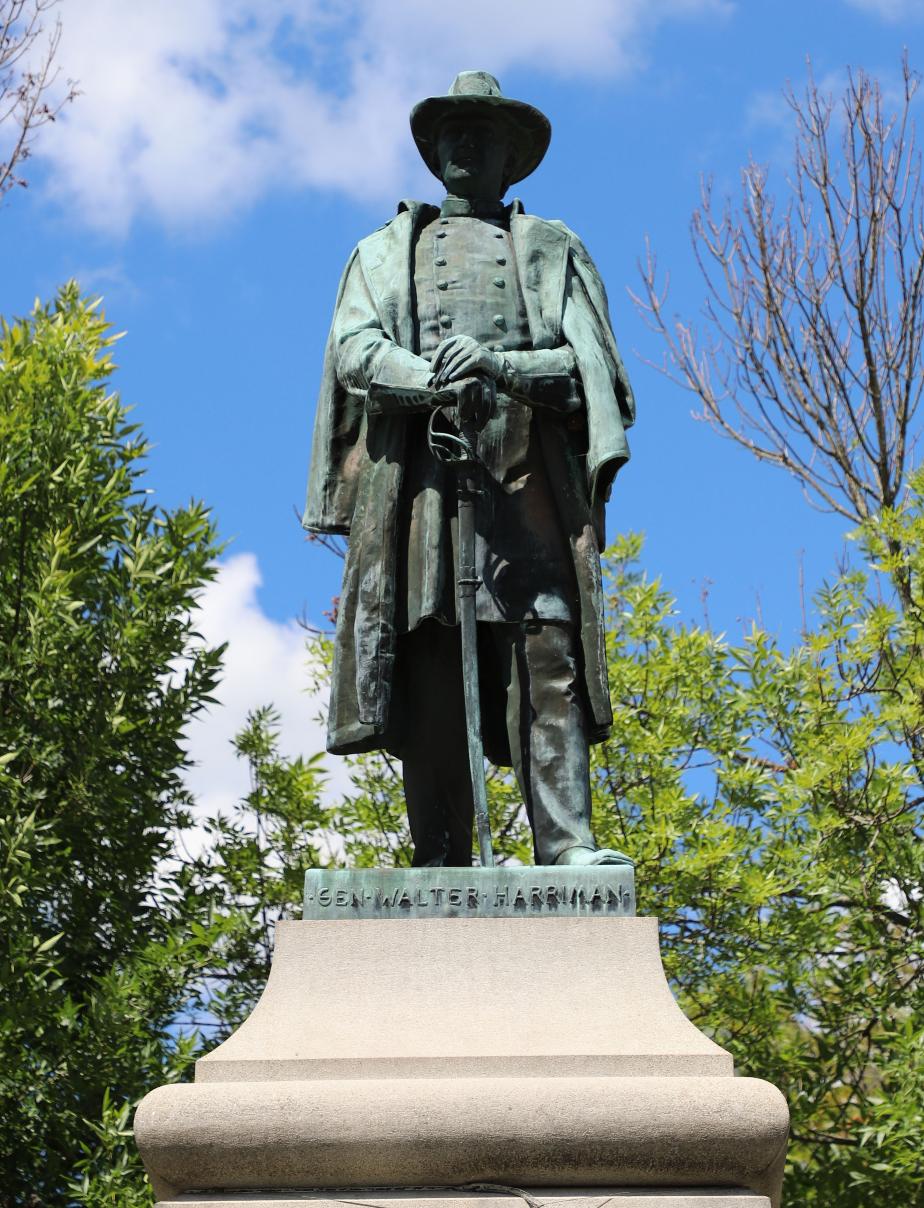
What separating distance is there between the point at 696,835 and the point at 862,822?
3.90 ft

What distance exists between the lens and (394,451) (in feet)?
18.6

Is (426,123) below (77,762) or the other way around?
the other way around

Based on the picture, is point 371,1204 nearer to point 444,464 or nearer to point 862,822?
point 444,464

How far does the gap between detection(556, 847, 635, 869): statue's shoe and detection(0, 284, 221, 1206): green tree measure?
249 inches

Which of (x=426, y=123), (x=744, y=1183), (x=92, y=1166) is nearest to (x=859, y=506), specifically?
(x=92, y=1166)

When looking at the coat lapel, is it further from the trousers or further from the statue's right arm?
the trousers

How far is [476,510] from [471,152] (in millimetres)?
1307

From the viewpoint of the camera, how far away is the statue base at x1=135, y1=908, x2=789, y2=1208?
176 inches

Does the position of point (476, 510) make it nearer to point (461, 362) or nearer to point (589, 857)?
point (461, 362)

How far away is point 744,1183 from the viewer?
4.59 metres

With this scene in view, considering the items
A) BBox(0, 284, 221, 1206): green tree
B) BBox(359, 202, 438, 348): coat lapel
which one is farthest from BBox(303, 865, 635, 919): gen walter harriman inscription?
BBox(0, 284, 221, 1206): green tree

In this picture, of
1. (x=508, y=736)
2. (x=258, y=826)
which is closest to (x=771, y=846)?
(x=258, y=826)

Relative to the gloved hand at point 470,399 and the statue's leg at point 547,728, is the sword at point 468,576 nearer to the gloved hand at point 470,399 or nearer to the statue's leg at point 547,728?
the gloved hand at point 470,399

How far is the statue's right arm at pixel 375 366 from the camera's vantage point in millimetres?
5508
